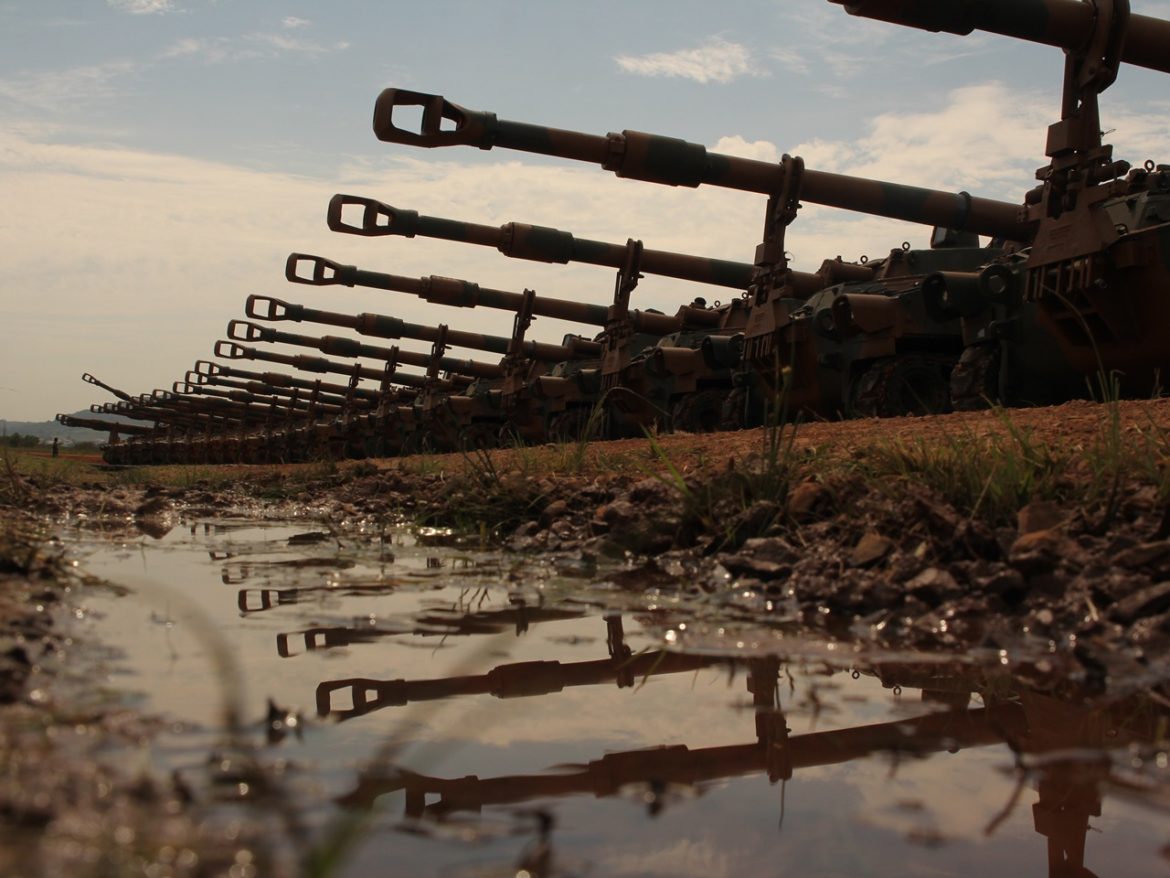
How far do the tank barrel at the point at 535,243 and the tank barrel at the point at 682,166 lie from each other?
3.95 m

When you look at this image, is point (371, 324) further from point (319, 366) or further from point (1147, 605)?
point (1147, 605)

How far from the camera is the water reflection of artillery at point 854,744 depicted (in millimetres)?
1609

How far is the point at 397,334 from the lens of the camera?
2658 cm

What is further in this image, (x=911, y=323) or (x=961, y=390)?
(x=911, y=323)

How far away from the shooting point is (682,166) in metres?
12.7

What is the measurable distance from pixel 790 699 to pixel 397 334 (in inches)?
977

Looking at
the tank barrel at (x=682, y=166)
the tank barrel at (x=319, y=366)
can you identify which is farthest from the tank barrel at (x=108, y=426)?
the tank barrel at (x=682, y=166)

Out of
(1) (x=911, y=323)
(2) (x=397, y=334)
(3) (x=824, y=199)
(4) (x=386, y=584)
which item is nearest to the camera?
(4) (x=386, y=584)

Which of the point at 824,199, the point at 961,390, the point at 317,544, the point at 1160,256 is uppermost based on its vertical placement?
the point at 824,199

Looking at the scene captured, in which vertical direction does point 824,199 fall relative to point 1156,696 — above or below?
above

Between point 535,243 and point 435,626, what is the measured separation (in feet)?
46.5

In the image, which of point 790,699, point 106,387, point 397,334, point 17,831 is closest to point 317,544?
point 790,699

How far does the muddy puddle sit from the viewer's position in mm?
1459

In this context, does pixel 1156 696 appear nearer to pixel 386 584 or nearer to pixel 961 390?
pixel 386 584
